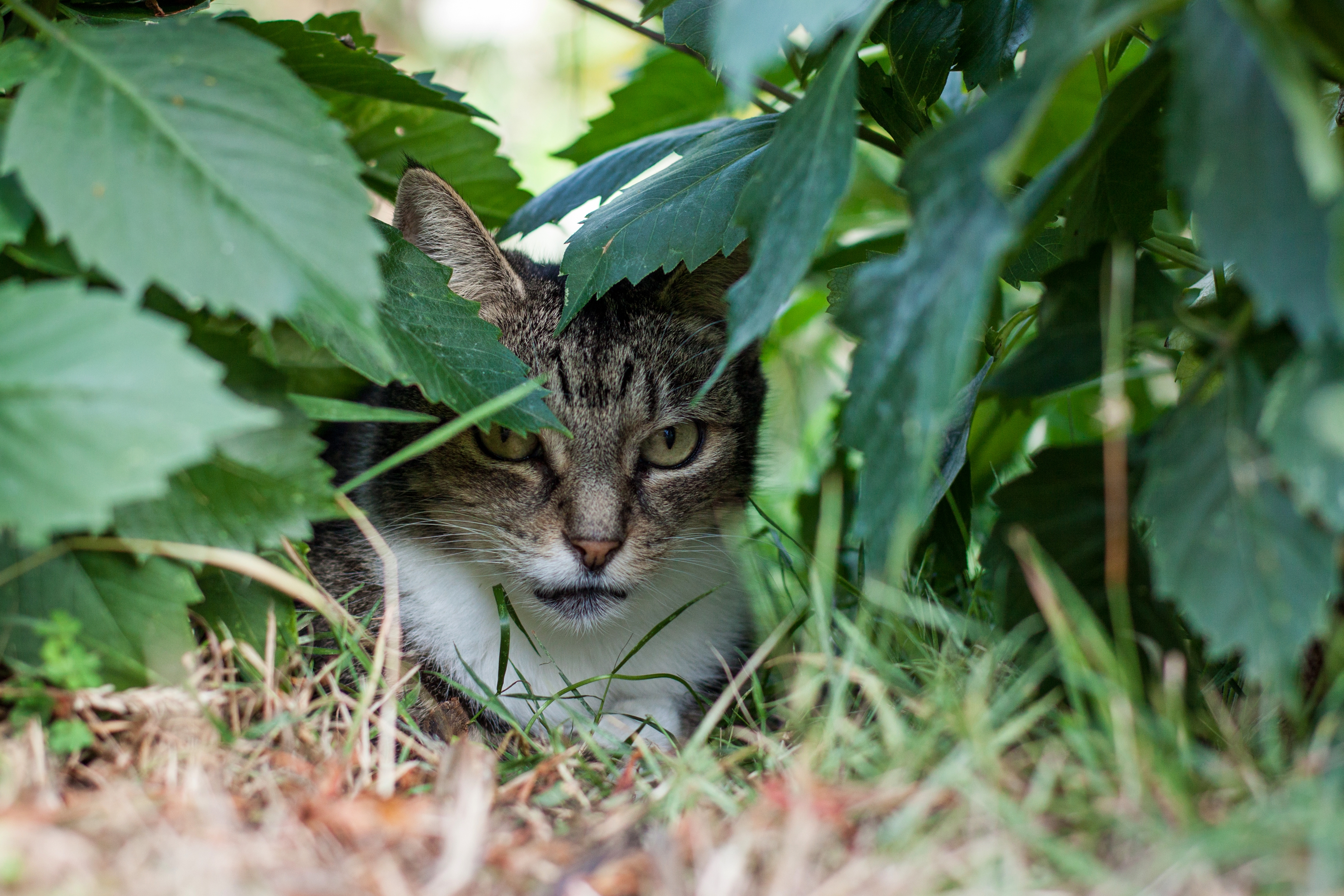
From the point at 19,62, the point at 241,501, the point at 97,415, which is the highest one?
the point at 19,62

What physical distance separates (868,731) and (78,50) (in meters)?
1.13

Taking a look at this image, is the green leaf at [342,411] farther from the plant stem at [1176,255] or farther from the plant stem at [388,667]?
the plant stem at [1176,255]

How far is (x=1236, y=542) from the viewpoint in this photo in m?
0.90

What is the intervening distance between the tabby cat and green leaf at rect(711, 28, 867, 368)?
782mm

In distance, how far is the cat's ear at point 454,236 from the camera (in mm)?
1816

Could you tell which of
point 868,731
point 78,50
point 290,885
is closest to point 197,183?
point 78,50

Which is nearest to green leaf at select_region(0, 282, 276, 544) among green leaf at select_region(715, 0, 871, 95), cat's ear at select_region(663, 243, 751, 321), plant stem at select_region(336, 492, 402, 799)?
plant stem at select_region(336, 492, 402, 799)

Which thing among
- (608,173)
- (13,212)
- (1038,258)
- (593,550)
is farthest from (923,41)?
(13,212)

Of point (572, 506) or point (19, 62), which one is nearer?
point (19, 62)

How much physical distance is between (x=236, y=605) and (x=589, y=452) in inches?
30.1

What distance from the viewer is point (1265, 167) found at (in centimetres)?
80

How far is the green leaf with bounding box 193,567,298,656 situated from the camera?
1288 millimetres

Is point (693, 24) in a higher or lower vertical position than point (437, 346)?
higher

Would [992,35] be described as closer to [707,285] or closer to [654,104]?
[707,285]
